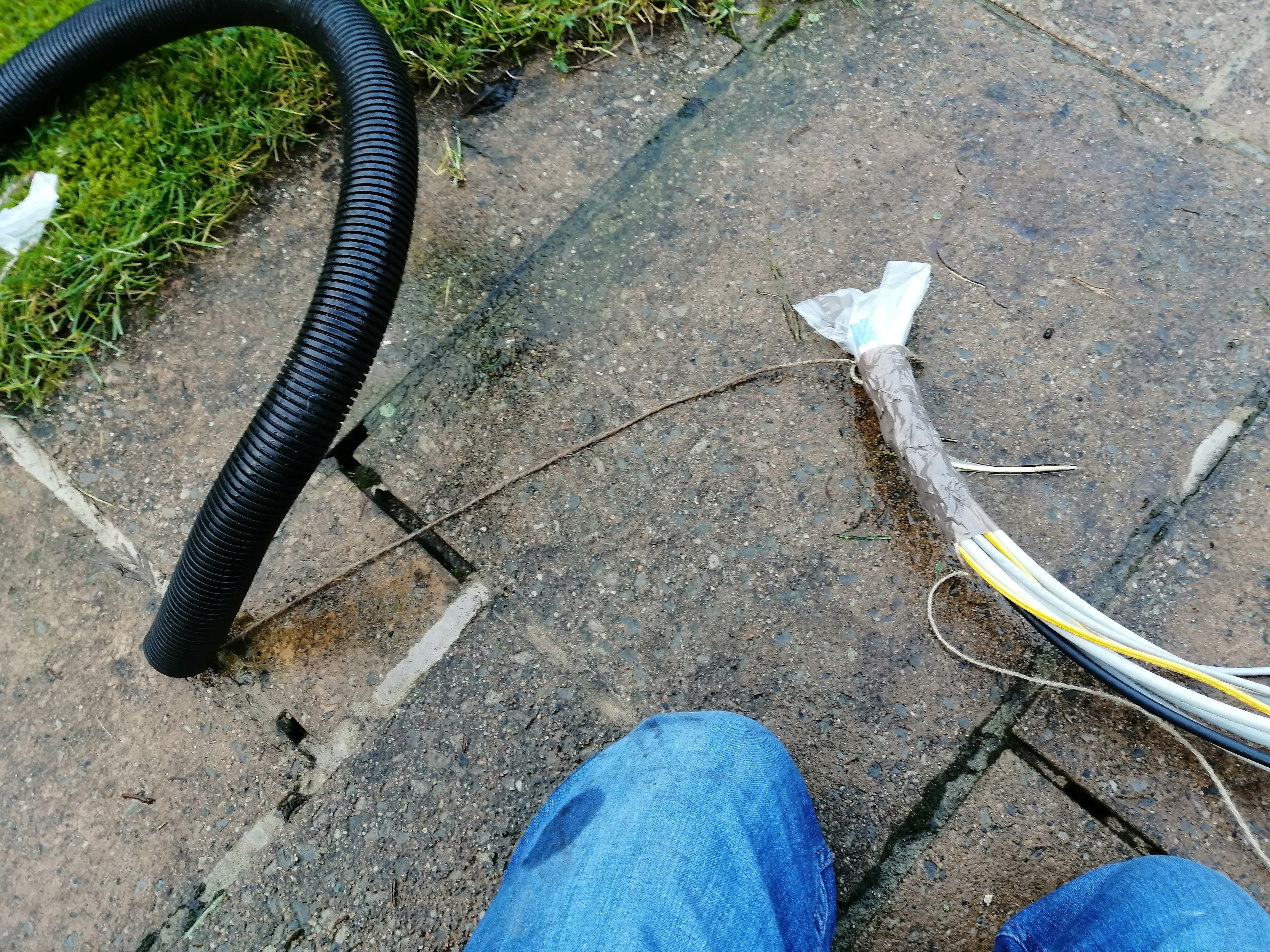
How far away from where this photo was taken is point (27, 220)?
64.5 inches

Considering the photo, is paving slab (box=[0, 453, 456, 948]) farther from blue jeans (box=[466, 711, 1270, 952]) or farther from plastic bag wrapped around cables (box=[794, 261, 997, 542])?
plastic bag wrapped around cables (box=[794, 261, 997, 542])

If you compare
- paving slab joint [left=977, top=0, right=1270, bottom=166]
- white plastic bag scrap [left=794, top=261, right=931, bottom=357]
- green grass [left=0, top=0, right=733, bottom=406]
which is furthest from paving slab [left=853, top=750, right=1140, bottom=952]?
green grass [left=0, top=0, right=733, bottom=406]

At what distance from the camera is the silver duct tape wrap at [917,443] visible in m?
1.27

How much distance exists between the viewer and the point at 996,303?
1519 millimetres

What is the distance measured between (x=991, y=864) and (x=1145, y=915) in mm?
202

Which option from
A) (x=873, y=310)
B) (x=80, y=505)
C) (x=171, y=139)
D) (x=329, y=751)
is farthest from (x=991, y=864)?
(x=171, y=139)

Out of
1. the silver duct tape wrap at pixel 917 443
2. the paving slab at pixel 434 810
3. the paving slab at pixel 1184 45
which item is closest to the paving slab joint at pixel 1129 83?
the paving slab at pixel 1184 45

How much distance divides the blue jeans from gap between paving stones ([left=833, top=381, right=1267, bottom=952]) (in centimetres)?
10

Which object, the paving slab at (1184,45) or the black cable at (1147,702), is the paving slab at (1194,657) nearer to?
the black cable at (1147,702)

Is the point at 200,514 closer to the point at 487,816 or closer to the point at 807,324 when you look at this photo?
the point at 487,816

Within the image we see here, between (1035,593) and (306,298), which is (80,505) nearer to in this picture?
(306,298)

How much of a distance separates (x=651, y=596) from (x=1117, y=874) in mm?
746

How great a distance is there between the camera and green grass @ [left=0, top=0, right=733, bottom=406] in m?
1.56

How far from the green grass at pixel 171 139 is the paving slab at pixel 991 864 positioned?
5.09 ft
